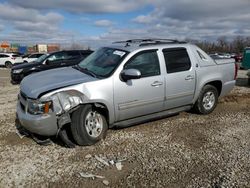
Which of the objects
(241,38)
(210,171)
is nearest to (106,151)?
(210,171)

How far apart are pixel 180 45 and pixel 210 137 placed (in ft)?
6.88

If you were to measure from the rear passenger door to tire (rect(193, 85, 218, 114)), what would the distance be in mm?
384

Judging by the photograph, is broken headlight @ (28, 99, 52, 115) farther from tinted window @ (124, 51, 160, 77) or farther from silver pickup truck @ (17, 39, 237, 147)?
tinted window @ (124, 51, 160, 77)

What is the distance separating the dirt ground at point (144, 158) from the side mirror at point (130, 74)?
3.68 ft

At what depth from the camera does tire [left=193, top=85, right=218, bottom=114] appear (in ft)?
20.5

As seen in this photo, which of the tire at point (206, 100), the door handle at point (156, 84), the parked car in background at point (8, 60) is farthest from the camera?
the parked car in background at point (8, 60)

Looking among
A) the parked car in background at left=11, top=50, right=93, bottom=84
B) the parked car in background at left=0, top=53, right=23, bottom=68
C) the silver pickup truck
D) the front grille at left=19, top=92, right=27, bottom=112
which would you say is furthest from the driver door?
the parked car in background at left=0, top=53, right=23, bottom=68

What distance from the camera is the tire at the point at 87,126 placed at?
175 inches

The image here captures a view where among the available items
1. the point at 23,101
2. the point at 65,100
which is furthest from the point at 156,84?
the point at 23,101

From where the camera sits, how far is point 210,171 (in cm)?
383

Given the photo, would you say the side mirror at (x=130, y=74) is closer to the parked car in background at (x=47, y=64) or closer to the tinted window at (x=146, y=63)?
the tinted window at (x=146, y=63)

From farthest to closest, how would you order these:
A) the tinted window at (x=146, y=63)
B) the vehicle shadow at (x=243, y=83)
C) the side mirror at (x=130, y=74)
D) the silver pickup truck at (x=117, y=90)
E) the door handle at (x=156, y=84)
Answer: the vehicle shadow at (x=243, y=83), the door handle at (x=156, y=84), the tinted window at (x=146, y=63), the side mirror at (x=130, y=74), the silver pickup truck at (x=117, y=90)

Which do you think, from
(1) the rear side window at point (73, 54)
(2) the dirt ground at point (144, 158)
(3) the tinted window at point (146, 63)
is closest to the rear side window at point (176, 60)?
(3) the tinted window at point (146, 63)

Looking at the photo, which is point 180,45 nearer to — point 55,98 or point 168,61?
point 168,61
